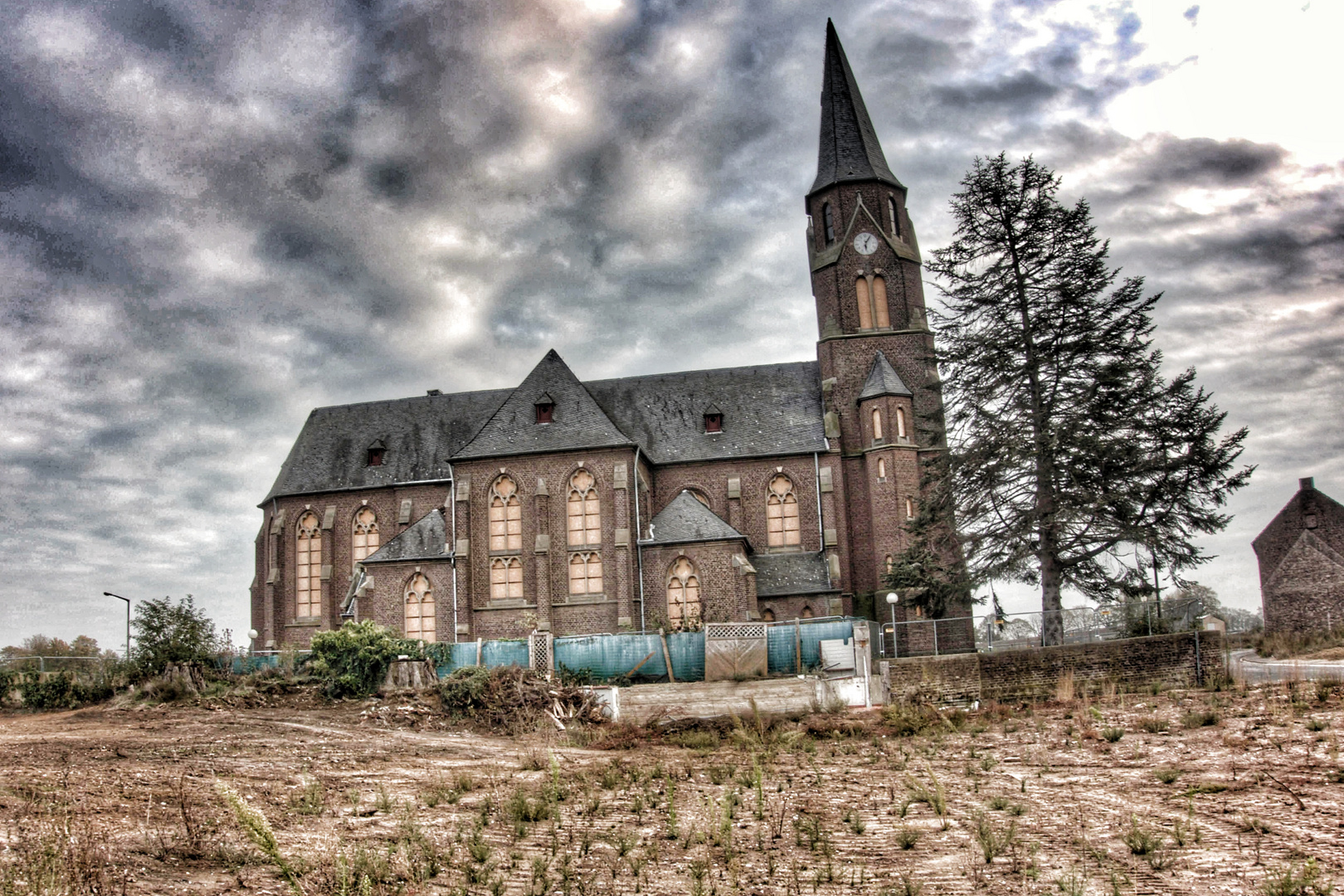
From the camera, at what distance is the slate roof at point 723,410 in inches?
1622

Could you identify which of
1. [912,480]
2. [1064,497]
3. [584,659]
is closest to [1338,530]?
[912,480]

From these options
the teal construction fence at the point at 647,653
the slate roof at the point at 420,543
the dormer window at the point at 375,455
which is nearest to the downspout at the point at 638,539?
the teal construction fence at the point at 647,653

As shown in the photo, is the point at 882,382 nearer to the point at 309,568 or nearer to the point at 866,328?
the point at 866,328

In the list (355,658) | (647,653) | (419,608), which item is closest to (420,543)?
(419,608)

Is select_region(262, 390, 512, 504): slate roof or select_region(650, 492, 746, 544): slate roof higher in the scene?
select_region(262, 390, 512, 504): slate roof

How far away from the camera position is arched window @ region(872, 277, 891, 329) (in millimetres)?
42531

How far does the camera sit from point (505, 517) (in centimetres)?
3850

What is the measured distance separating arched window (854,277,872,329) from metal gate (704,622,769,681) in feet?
56.7

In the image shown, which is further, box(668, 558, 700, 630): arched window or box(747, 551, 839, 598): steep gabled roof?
box(747, 551, 839, 598): steep gabled roof

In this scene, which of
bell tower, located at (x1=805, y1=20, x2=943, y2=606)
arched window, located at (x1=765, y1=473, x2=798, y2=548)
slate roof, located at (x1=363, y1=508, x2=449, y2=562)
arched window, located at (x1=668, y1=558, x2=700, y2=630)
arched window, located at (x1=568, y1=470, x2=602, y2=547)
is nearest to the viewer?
arched window, located at (x1=668, y1=558, x2=700, y2=630)

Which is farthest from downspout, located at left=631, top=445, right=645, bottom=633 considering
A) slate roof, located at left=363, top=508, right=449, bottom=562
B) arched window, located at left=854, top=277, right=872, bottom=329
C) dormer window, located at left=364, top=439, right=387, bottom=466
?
dormer window, located at left=364, top=439, right=387, bottom=466

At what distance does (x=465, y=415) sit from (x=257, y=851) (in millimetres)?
38214

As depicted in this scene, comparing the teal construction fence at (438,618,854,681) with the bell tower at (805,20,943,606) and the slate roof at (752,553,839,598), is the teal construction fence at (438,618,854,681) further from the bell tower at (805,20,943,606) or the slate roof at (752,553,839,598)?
the bell tower at (805,20,943,606)

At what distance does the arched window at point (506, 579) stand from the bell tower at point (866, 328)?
12.2 m
